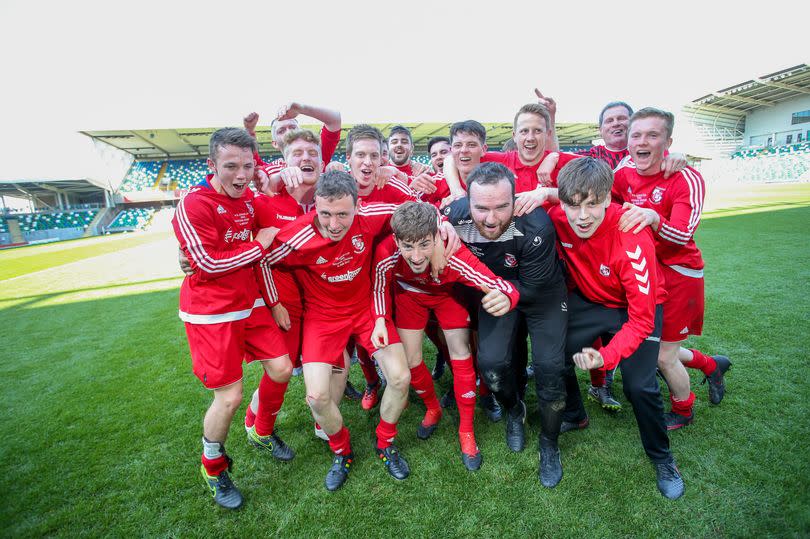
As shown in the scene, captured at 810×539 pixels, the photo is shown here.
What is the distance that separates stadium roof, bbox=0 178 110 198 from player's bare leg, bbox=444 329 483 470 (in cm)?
4235

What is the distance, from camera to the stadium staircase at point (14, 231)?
102ft

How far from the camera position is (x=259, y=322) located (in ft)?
9.16

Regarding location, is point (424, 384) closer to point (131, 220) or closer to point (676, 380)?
point (676, 380)

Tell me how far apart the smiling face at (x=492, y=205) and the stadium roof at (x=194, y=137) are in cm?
2833

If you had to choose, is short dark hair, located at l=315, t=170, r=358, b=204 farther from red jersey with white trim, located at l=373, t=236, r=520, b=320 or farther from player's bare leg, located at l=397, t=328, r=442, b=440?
player's bare leg, located at l=397, t=328, r=442, b=440

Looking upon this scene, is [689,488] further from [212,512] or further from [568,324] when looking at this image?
[212,512]

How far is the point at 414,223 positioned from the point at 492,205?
1.76ft

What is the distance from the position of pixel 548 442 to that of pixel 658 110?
2.53 m

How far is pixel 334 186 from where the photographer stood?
2.60 metres

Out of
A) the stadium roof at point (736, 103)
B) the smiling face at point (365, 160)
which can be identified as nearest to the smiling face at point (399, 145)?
the smiling face at point (365, 160)

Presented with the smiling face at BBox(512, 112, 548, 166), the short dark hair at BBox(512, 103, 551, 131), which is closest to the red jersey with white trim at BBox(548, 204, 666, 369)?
the smiling face at BBox(512, 112, 548, 166)

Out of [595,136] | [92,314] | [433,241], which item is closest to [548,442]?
[433,241]

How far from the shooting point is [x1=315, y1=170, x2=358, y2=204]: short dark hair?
8.50 feet

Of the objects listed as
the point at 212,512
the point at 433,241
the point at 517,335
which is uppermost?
the point at 433,241
